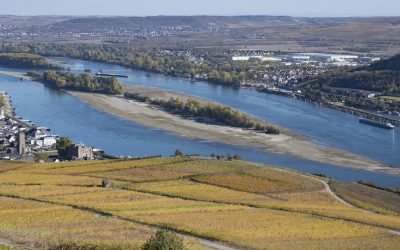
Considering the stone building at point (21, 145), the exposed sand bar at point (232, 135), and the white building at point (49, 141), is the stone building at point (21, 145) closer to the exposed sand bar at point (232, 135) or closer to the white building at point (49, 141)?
the white building at point (49, 141)

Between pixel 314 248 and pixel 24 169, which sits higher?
pixel 314 248

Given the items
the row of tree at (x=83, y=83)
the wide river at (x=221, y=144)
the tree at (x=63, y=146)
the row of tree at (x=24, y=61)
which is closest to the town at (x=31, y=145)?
the tree at (x=63, y=146)

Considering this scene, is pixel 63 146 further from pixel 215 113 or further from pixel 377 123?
pixel 377 123

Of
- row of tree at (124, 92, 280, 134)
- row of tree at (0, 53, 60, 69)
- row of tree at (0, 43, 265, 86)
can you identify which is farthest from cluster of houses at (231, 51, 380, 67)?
row of tree at (124, 92, 280, 134)

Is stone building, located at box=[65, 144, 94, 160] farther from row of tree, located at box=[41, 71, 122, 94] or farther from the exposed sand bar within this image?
row of tree, located at box=[41, 71, 122, 94]

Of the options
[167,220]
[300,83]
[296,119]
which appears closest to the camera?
[167,220]

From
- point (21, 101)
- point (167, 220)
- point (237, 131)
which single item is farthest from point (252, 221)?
point (21, 101)

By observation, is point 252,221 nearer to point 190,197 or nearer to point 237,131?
point 190,197
